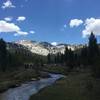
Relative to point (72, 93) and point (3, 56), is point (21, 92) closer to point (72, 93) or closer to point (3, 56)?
point (72, 93)

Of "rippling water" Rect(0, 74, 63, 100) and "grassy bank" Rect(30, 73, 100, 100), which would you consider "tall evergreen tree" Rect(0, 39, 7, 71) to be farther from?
"grassy bank" Rect(30, 73, 100, 100)

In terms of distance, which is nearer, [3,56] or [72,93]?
[72,93]

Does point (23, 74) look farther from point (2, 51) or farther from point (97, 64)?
point (97, 64)

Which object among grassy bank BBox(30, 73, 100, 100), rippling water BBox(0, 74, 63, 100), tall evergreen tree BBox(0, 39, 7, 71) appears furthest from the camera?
tall evergreen tree BBox(0, 39, 7, 71)

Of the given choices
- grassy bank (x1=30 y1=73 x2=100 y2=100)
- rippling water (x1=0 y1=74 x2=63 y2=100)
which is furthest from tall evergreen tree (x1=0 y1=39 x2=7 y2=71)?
grassy bank (x1=30 y1=73 x2=100 y2=100)

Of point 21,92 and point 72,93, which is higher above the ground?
point 72,93

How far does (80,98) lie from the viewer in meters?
53.1

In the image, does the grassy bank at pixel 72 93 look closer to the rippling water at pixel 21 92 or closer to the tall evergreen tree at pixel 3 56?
the rippling water at pixel 21 92

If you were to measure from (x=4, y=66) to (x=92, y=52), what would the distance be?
47.6 meters

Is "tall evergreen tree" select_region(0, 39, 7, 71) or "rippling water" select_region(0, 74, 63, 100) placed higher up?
"tall evergreen tree" select_region(0, 39, 7, 71)

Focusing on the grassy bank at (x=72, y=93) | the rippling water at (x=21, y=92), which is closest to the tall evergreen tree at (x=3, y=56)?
the rippling water at (x=21, y=92)

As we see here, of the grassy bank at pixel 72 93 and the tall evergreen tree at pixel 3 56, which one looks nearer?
the grassy bank at pixel 72 93

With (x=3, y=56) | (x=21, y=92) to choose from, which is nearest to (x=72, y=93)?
(x=21, y=92)

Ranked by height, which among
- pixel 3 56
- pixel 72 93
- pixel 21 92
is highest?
pixel 3 56
